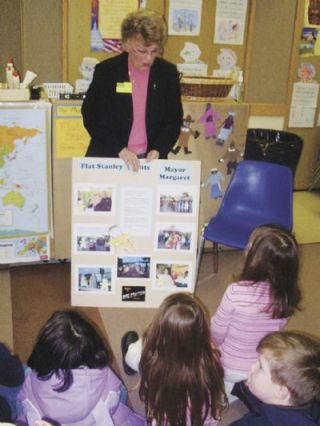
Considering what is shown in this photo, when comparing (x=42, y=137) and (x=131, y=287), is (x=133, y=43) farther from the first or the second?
(x=131, y=287)

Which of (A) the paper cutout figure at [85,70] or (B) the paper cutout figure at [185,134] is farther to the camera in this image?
(A) the paper cutout figure at [85,70]

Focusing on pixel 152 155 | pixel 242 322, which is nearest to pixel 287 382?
pixel 242 322

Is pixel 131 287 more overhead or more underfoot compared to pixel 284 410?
more underfoot

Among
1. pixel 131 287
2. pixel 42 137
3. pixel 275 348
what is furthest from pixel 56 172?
pixel 275 348

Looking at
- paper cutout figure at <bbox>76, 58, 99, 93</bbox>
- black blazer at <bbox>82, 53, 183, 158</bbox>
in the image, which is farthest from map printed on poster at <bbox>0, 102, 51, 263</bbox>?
paper cutout figure at <bbox>76, 58, 99, 93</bbox>

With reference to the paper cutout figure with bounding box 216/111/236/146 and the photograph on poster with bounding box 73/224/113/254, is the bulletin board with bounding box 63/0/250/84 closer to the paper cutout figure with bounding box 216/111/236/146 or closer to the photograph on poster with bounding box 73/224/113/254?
the paper cutout figure with bounding box 216/111/236/146

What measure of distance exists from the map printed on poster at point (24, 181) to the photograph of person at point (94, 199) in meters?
0.48

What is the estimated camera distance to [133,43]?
2535mm

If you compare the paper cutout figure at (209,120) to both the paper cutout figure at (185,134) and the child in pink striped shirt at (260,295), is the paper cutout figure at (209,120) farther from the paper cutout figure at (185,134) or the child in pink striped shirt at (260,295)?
the child in pink striped shirt at (260,295)

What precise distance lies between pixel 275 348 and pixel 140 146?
5.16 feet

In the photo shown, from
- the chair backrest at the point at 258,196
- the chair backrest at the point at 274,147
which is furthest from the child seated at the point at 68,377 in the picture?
the chair backrest at the point at 274,147

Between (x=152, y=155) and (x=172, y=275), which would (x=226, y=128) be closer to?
(x=152, y=155)

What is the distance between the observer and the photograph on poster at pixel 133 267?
285 centimetres

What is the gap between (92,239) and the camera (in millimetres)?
2805
